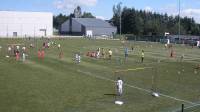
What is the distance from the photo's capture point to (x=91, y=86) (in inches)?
1272

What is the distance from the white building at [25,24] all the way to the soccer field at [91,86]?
72.7 m

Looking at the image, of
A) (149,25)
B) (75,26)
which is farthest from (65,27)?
(149,25)

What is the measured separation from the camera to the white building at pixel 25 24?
388 feet

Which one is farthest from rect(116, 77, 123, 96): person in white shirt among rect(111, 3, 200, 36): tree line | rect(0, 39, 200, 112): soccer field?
rect(111, 3, 200, 36): tree line

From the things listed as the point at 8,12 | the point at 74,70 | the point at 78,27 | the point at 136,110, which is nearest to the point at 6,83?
the point at 74,70

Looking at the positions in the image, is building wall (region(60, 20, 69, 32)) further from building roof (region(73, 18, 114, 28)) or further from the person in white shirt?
the person in white shirt

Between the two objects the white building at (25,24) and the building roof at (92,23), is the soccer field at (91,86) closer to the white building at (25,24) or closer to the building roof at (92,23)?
the white building at (25,24)

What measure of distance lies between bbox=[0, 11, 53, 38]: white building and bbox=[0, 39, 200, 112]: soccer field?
239 feet

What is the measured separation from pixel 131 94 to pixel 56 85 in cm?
646

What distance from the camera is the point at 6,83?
32500 mm

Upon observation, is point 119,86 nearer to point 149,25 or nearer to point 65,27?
point 149,25

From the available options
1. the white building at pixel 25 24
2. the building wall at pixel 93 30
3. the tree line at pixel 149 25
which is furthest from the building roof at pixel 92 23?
the white building at pixel 25 24

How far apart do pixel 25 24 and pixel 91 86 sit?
93.4 metres

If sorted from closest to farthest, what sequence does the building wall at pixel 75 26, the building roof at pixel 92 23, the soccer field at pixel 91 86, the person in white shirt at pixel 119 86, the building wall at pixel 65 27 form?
1. the soccer field at pixel 91 86
2. the person in white shirt at pixel 119 86
3. the building roof at pixel 92 23
4. the building wall at pixel 75 26
5. the building wall at pixel 65 27
